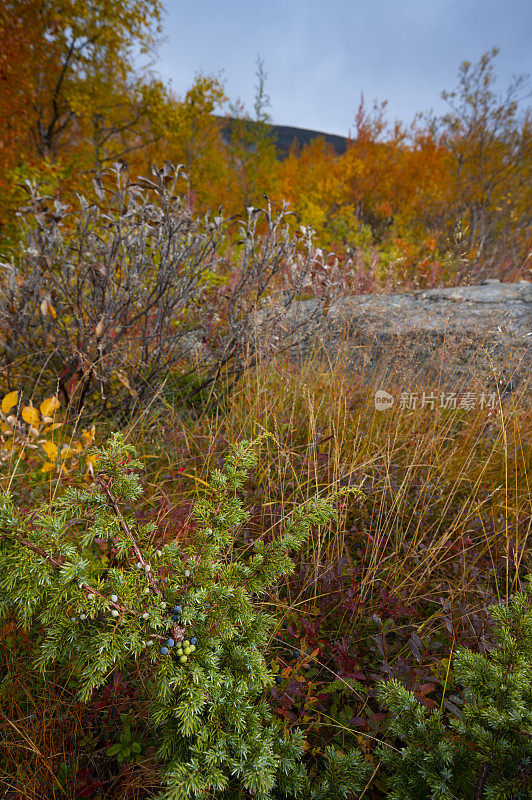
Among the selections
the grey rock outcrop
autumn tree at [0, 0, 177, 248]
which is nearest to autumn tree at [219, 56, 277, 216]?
autumn tree at [0, 0, 177, 248]

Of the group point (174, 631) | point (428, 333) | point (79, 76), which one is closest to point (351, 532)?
point (174, 631)

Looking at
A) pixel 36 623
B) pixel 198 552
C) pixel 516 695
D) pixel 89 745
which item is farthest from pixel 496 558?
pixel 36 623

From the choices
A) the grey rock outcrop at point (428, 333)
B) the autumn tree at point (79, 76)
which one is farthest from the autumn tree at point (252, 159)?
the grey rock outcrop at point (428, 333)

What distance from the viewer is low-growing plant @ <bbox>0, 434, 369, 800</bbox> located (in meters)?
0.76

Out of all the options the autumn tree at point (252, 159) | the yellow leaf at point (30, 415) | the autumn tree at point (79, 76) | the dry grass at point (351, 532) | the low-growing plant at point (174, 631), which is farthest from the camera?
the autumn tree at point (252, 159)

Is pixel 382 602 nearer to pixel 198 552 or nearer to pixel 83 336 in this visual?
pixel 198 552

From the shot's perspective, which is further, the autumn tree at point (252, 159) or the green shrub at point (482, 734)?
the autumn tree at point (252, 159)

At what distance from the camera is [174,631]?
2.78 ft

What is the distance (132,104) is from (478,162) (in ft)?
43.5

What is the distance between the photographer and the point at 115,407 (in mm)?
2836

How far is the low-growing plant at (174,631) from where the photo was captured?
76cm

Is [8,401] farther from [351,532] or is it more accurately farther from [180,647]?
[351,532]

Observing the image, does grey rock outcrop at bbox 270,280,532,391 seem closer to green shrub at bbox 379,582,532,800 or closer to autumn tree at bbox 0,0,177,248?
green shrub at bbox 379,582,532,800

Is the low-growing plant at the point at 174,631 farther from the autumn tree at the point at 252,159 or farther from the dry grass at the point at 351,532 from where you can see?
the autumn tree at the point at 252,159
